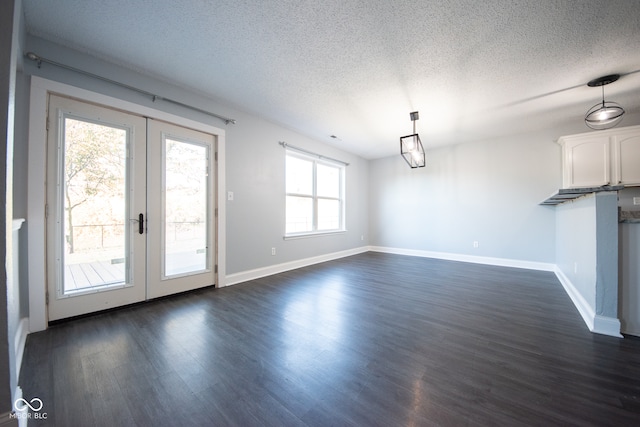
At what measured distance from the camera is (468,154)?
5.33m

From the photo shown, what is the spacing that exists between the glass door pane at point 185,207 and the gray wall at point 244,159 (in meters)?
0.36

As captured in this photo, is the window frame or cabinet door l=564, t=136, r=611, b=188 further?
the window frame

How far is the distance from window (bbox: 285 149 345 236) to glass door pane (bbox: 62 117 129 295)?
260 cm

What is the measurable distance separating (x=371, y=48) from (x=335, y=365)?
2800mm

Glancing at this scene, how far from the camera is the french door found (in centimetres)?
229

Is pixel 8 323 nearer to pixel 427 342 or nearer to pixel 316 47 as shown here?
pixel 427 342

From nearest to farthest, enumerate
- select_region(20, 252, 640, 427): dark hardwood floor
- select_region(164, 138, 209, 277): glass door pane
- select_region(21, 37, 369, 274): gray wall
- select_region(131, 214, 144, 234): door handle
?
select_region(20, 252, 640, 427): dark hardwood floor
select_region(21, 37, 369, 274): gray wall
select_region(131, 214, 144, 234): door handle
select_region(164, 138, 209, 277): glass door pane

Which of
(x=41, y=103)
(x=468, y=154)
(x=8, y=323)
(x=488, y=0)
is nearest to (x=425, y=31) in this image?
(x=488, y=0)

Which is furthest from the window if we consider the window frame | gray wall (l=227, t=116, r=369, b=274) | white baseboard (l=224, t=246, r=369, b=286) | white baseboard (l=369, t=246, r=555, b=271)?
white baseboard (l=369, t=246, r=555, b=271)

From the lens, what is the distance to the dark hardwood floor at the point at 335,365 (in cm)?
125

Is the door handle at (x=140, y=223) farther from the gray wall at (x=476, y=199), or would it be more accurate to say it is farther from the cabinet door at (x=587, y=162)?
the cabinet door at (x=587, y=162)

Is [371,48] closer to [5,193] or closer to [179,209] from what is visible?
[5,193]

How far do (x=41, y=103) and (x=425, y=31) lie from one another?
3.55 meters
